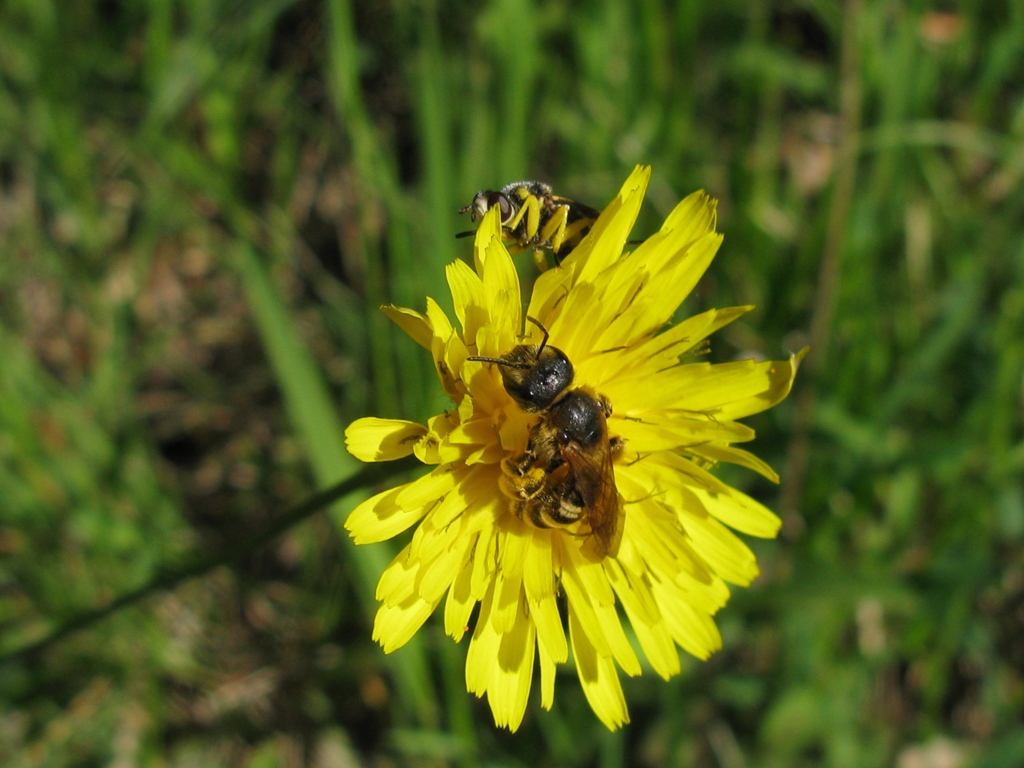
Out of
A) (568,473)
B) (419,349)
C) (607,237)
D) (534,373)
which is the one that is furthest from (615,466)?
(419,349)

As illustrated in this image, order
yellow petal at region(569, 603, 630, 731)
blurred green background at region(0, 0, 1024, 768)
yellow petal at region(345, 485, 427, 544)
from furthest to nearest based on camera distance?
blurred green background at region(0, 0, 1024, 768)
yellow petal at region(569, 603, 630, 731)
yellow petal at region(345, 485, 427, 544)

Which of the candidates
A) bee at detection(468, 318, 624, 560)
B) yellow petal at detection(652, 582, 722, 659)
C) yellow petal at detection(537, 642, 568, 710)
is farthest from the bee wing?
yellow petal at detection(652, 582, 722, 659)

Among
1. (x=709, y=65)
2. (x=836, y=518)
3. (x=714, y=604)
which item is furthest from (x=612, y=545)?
(x=709, y=65)

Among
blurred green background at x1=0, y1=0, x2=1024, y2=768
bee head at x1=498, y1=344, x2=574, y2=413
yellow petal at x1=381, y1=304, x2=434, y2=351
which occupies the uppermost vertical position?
yellow petal at x1=381, y1=304, x2=434, y2=351

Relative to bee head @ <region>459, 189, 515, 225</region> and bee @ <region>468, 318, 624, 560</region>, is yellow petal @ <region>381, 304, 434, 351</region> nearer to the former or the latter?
bee @ <region>468, 318, 624, 560</region>

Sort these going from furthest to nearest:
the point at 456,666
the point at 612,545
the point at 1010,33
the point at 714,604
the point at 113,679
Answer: the point at 1010,33 → the point at 113,679 → the point at 456,666 → the point at 714,604 → the point at 612,545

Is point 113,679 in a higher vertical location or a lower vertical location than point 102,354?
lower

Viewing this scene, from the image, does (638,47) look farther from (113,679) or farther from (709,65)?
(113,679)

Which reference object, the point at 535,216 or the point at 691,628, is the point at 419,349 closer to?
the point at 535,216
